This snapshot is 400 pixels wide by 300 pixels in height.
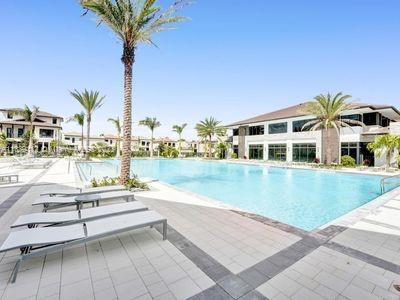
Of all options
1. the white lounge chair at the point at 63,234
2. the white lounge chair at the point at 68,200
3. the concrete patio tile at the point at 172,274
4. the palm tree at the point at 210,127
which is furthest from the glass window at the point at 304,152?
the concrete patio tile at the point at 172,274

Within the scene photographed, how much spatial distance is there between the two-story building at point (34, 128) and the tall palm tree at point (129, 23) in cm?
4146

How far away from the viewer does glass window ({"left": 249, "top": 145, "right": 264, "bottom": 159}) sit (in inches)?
1446

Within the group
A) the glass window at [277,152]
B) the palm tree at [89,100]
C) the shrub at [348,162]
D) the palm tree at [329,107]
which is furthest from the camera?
the glass window at [277,152]

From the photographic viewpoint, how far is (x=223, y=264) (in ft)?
12.4

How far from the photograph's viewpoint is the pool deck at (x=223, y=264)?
3025 millimetres

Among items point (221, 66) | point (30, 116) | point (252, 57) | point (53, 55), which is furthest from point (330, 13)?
point (30, 116)

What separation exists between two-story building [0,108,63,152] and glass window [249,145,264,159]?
40367mm

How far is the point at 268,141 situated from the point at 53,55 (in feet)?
100

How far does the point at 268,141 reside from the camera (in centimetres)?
3534

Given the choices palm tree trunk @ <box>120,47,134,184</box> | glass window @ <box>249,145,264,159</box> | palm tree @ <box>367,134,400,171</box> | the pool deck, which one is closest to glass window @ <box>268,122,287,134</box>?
glass window @ <box>249,145,264,159</box>

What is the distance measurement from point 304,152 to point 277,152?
4446 millimetres

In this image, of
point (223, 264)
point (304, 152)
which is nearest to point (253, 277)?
point (223, 264)

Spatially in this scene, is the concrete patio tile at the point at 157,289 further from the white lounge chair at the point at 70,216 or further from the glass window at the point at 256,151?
the glass window at the point at 256,151

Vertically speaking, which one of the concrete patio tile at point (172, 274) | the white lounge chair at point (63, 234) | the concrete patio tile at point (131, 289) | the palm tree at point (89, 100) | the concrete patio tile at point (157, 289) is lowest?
Result: the concrete patio tile at point (172, 274)
